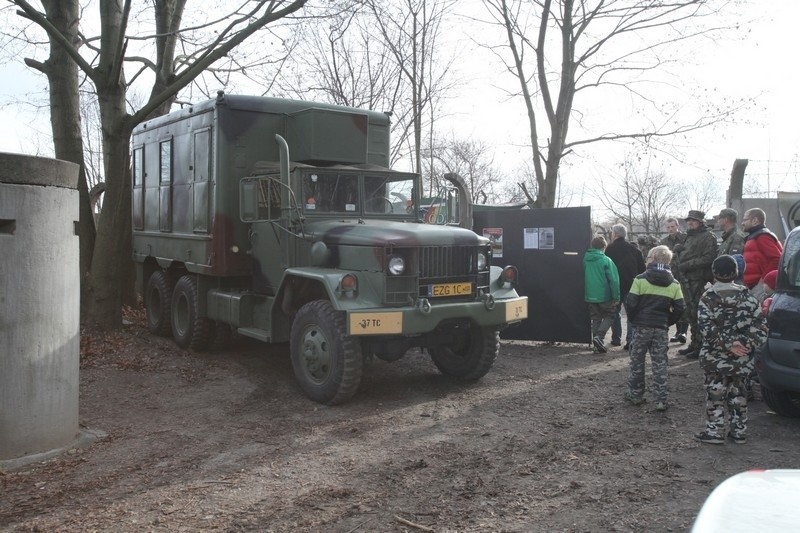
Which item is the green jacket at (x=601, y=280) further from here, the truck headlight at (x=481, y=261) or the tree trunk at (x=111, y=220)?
the tree trunk at (x=111, y=220)

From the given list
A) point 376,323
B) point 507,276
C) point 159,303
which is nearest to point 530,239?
point 507,276

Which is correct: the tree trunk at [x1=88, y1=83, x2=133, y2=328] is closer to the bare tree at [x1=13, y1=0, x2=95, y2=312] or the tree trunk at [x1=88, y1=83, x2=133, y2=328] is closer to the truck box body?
the bare tree at [x1=13, y1=0, x2=95, y2=312]

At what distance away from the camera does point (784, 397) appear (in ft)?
20.5

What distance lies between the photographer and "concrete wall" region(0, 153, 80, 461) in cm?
496

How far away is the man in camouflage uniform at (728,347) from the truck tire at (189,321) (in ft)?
20.5

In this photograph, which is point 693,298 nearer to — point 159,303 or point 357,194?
point 357,194

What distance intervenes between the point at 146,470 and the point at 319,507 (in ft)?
4.84

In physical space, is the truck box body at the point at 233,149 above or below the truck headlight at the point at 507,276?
above

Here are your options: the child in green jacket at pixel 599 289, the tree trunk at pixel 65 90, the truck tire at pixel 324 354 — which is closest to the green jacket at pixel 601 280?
the child in green jacket at pixel 599 289

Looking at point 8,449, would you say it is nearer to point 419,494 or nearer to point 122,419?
point 122,419

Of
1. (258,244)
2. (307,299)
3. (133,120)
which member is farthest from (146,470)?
(133,120)

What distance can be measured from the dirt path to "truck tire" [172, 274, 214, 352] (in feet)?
3.67

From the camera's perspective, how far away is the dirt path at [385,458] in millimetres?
4133

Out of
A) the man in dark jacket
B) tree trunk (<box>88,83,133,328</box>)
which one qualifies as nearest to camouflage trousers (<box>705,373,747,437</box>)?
the man in dark jacket
